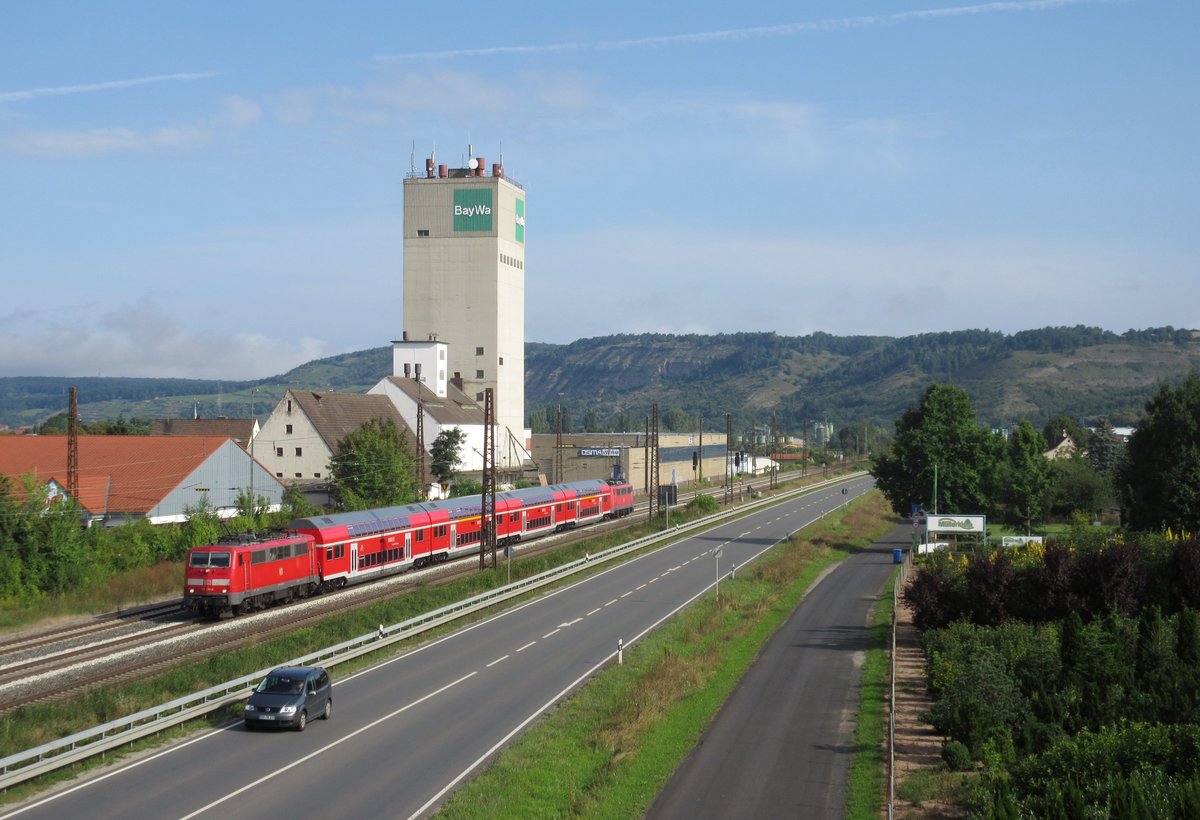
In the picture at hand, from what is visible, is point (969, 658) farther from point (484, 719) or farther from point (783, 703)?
point (484, 719)

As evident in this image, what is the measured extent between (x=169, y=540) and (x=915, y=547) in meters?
44.7

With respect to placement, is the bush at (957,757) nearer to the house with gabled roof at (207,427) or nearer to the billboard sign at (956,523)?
the billboard sign at (956,523)

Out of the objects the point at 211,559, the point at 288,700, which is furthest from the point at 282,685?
the point at 211,559

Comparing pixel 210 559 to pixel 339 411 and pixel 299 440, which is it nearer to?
pixel 299 440

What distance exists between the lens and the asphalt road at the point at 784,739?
22969 millimetres

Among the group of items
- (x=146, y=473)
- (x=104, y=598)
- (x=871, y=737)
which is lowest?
(x=871, y=737)

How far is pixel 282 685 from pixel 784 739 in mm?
12585

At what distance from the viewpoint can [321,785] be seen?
23.4m

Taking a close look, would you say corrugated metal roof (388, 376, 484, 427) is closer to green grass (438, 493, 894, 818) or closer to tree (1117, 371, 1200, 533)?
tree (1117, 371, 1200, 533)

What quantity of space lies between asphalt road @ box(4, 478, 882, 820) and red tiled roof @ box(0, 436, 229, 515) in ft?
109

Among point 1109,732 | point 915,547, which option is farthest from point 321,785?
point 915,547

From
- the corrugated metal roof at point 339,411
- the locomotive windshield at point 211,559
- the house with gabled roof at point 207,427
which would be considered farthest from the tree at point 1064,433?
the locomotive windshield at point 211,559

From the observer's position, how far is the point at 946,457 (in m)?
80.9

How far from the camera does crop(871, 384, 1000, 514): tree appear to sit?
265 ft
